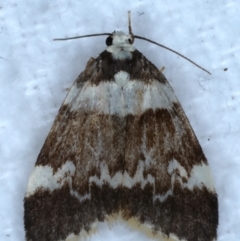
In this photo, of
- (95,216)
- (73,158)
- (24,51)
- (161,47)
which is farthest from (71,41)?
(95,216)

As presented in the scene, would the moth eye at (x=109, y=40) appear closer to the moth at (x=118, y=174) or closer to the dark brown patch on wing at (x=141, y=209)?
the moth at (x=118, y=174)

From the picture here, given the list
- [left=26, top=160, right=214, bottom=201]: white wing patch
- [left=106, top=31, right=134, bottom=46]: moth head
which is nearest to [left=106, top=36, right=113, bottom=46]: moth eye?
[left=106, top=31, right=134, bottom=46]: moth head

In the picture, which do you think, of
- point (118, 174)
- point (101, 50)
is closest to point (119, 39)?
point (101, 50)

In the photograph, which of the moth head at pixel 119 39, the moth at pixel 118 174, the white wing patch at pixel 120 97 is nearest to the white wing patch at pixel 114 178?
the moth at pixel 118 174

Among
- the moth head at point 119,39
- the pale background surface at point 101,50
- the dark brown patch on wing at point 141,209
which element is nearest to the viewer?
the dark brown patch on wing at point 141,209

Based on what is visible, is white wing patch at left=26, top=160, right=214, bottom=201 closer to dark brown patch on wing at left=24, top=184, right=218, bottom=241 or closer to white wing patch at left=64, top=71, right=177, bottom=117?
dark brown patch on wing at left=24, top=184, right=218, bottom=241

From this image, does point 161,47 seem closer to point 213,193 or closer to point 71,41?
point 71,41
